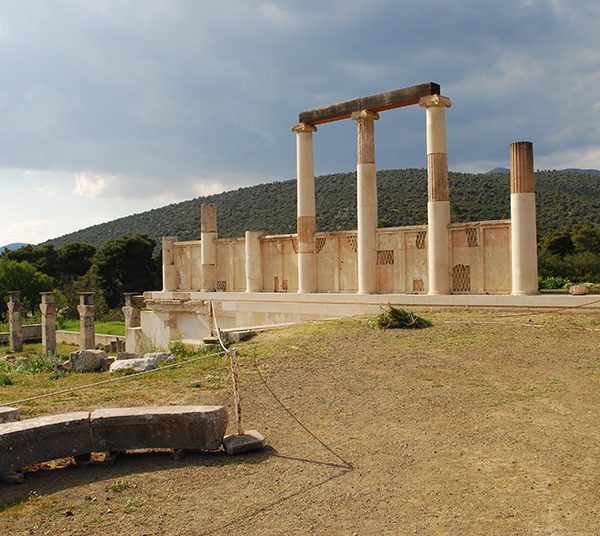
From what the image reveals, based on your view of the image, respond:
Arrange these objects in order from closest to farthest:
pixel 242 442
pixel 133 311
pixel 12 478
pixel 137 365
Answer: pixel 12 478, pixel 242 442, pixel 137 365, pixel 133 311

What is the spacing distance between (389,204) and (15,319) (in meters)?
33.2

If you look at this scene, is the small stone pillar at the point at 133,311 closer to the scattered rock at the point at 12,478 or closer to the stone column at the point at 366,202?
the stone column at the point at 366,202

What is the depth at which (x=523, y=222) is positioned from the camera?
14.8 meters

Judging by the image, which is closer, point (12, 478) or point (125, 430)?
point (12, 478)

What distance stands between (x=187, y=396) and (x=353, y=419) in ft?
8.45

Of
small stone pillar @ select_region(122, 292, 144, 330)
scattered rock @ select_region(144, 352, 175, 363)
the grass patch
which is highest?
small stone pillar @ select_region(122, 292, 144, 330)

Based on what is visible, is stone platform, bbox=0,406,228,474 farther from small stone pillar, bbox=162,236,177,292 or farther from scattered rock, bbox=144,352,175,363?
small stone pillar, bbox=162,236,177,292

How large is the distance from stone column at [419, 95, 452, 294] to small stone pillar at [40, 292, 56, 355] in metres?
18.4

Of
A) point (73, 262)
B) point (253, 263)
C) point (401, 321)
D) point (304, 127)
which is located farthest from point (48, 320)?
point (73, 262)

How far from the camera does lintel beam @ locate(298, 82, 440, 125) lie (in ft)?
53.8

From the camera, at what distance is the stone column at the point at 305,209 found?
61.3ft

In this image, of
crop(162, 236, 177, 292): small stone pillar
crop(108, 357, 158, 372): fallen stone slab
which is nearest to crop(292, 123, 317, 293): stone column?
crop(162, 236, 177, 292): small stone pillar

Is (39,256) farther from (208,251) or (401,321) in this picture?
(401,321)

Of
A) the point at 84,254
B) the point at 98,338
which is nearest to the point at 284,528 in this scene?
the point at 98,338
